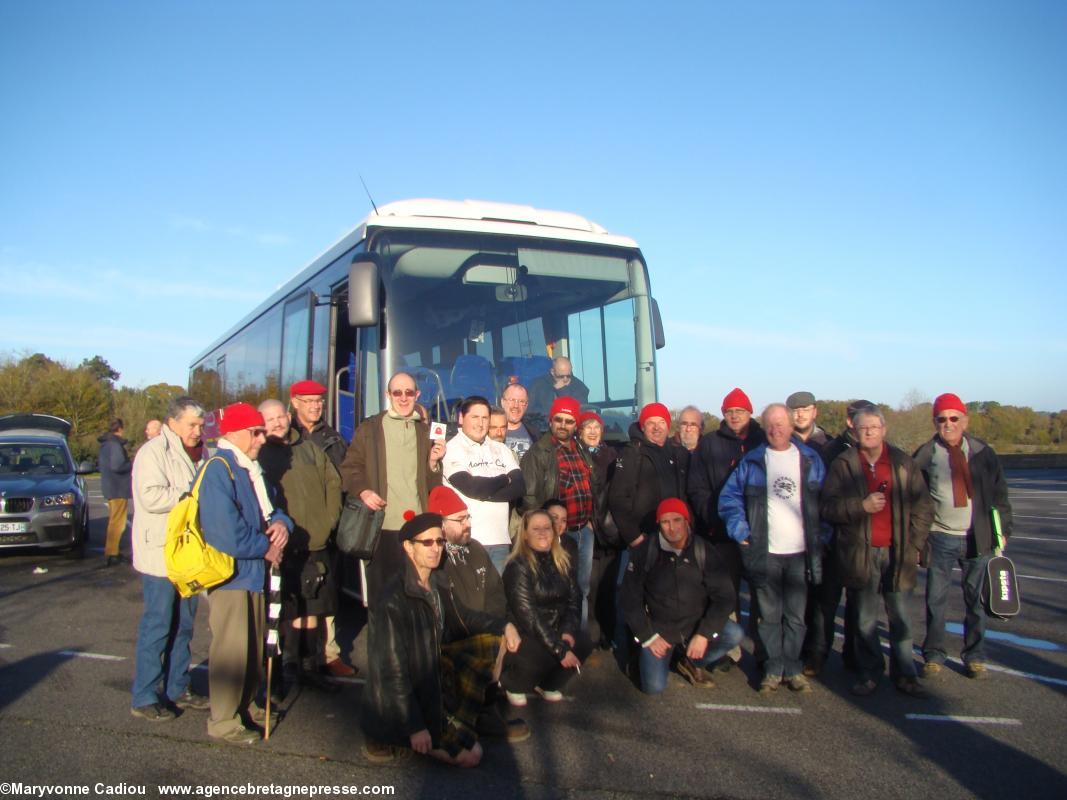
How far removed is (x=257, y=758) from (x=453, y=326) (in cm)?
382

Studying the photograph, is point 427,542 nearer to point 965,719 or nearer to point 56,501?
point 965,719

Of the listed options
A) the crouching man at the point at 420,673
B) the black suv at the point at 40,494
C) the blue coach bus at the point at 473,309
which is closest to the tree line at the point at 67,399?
the black suv at the point at 40,494

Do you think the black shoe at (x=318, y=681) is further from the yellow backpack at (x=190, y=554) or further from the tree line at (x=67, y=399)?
the tree line at (x=67, y=399)

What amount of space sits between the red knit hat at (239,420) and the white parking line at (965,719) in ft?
14.1

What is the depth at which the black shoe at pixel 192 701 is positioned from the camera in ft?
17.1

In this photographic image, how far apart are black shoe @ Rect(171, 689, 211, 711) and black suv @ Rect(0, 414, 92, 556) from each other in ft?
23.8

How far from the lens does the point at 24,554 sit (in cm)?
1209

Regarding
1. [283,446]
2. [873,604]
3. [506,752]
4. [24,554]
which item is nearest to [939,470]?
[873,604]

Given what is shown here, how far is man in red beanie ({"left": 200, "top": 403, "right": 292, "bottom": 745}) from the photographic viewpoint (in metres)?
4.46

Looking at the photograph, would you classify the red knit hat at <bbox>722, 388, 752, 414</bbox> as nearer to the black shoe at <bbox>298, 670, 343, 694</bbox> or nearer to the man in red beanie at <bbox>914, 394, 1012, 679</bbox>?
the man in red beanie at <bbox>914, 394, 1012, 679</bbox>

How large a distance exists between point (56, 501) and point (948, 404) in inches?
426

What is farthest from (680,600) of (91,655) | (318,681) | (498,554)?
(91,655)

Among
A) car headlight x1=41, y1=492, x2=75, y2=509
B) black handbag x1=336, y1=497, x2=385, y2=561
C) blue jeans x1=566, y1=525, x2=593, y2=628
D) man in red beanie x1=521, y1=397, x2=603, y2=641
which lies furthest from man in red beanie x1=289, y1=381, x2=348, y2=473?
car headlight x1=41, y1=492, x2=75, y2=509

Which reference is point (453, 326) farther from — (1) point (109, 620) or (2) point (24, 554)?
(2) point (24, 554)
